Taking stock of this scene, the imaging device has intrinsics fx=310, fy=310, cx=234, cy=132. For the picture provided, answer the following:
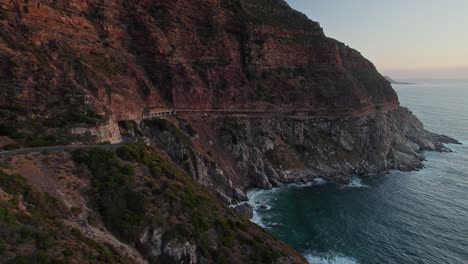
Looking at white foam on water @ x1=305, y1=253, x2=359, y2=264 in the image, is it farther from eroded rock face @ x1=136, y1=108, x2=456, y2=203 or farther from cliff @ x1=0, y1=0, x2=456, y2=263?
eroded rock face @ x1=136, y1=108, x2=456, y2=203

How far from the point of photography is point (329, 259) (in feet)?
144

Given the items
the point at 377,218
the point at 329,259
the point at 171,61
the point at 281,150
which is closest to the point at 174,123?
the point at 171,61

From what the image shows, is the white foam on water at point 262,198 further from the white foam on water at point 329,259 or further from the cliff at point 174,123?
the white foam on water at point 329,259

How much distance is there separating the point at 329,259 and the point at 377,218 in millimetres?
18928

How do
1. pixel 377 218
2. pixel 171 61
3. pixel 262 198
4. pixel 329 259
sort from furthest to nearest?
1. pixel 171 61
2. pixel 262 198
3. pixel 377 218
4. pixel 329 259

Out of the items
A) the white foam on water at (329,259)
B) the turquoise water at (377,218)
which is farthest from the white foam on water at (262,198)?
the white foam on water at (329,259)

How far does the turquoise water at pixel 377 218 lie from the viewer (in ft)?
150

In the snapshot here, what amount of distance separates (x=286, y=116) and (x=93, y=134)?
60.1 m

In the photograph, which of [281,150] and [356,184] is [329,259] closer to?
[356,184]

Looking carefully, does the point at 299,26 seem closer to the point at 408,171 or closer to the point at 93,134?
the point at 408,171

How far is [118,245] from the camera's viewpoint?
27.3m

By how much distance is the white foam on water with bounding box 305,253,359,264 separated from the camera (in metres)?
43.3

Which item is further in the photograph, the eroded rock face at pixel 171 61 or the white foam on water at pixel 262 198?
the white foam on water at pixel 262 198

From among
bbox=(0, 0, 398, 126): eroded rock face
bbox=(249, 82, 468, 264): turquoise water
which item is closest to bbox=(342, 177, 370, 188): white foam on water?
bbox=(249, 82, 468, 264): turquoise water
